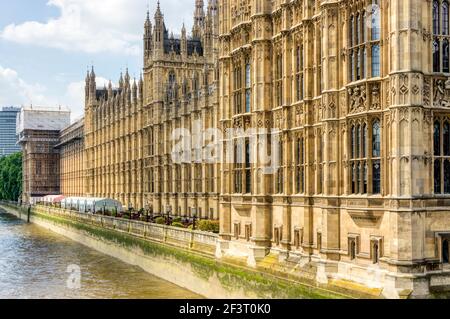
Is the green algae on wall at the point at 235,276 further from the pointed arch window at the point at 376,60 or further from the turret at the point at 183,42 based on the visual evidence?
the turret at the point at 183,42

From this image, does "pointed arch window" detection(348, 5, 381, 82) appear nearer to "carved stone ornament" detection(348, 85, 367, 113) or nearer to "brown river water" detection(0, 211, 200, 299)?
"carved stone ornament" detection(348, 85, 367, 113)

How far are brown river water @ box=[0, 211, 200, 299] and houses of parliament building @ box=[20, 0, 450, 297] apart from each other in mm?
8562

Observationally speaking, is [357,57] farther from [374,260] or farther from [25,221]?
[25,221]

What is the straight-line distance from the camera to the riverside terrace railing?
4335 cm

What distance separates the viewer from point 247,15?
39125 millimetres

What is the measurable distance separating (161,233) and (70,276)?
7963 millimetres

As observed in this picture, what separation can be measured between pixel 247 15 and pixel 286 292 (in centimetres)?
1662

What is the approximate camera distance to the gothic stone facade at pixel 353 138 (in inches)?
1012

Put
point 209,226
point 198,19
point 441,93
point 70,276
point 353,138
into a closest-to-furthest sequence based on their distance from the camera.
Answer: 1. point 441,93
2. point 353,138
3. point 209,226
4. point 70,276
5. point 198,19

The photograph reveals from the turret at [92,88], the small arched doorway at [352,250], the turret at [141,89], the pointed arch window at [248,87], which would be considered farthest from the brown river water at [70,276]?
the turret at [92,88]

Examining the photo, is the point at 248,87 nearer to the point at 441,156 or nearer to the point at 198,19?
the point at 441,156

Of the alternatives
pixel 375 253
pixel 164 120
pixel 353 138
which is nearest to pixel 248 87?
pixel 353 138

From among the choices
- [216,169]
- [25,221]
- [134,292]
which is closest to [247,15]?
[134,292]

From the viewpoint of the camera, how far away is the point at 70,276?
54219mm
